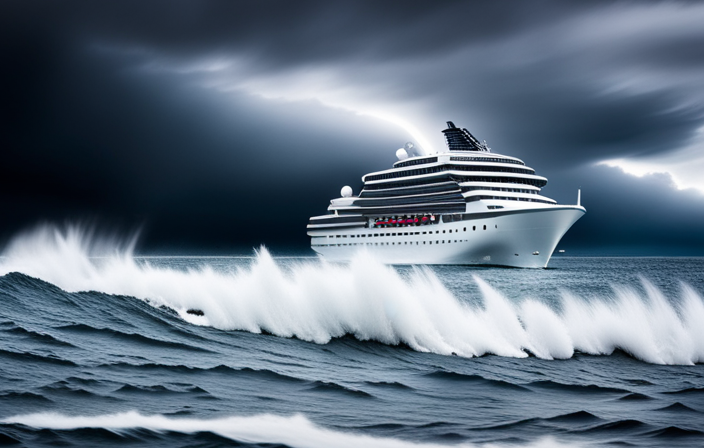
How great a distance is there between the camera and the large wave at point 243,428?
618 cm

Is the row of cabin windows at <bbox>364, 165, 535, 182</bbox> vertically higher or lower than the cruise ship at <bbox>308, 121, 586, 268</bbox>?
higher

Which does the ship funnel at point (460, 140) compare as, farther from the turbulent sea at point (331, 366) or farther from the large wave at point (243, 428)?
the large wave at point (243, 428)

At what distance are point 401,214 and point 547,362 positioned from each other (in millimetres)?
73688

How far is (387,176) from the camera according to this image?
308 ft

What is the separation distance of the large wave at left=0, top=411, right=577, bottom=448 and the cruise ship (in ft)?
175

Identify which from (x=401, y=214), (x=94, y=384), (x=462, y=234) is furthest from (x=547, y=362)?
(x=401, y=214)

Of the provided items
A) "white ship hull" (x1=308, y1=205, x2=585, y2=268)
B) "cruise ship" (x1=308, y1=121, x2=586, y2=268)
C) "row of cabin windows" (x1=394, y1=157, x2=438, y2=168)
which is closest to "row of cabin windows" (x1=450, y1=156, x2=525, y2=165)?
"cruise ship" (x1=308, y1=121, x2=586, y2=268)

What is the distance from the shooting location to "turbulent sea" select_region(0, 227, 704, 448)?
260 inches

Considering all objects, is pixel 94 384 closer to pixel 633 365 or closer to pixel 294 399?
pixel 294 399

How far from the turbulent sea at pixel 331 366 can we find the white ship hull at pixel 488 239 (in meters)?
44.6

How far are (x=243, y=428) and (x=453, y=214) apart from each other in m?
71.7

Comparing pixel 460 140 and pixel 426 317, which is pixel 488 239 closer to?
pixel 460 140

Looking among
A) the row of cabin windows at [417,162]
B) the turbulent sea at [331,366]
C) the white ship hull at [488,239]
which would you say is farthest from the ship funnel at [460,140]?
the turbulent sea at [331,366]

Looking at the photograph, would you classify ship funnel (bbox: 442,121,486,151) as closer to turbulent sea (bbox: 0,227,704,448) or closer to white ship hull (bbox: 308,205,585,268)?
white ship hull (bbox: 308,205,585,268)
